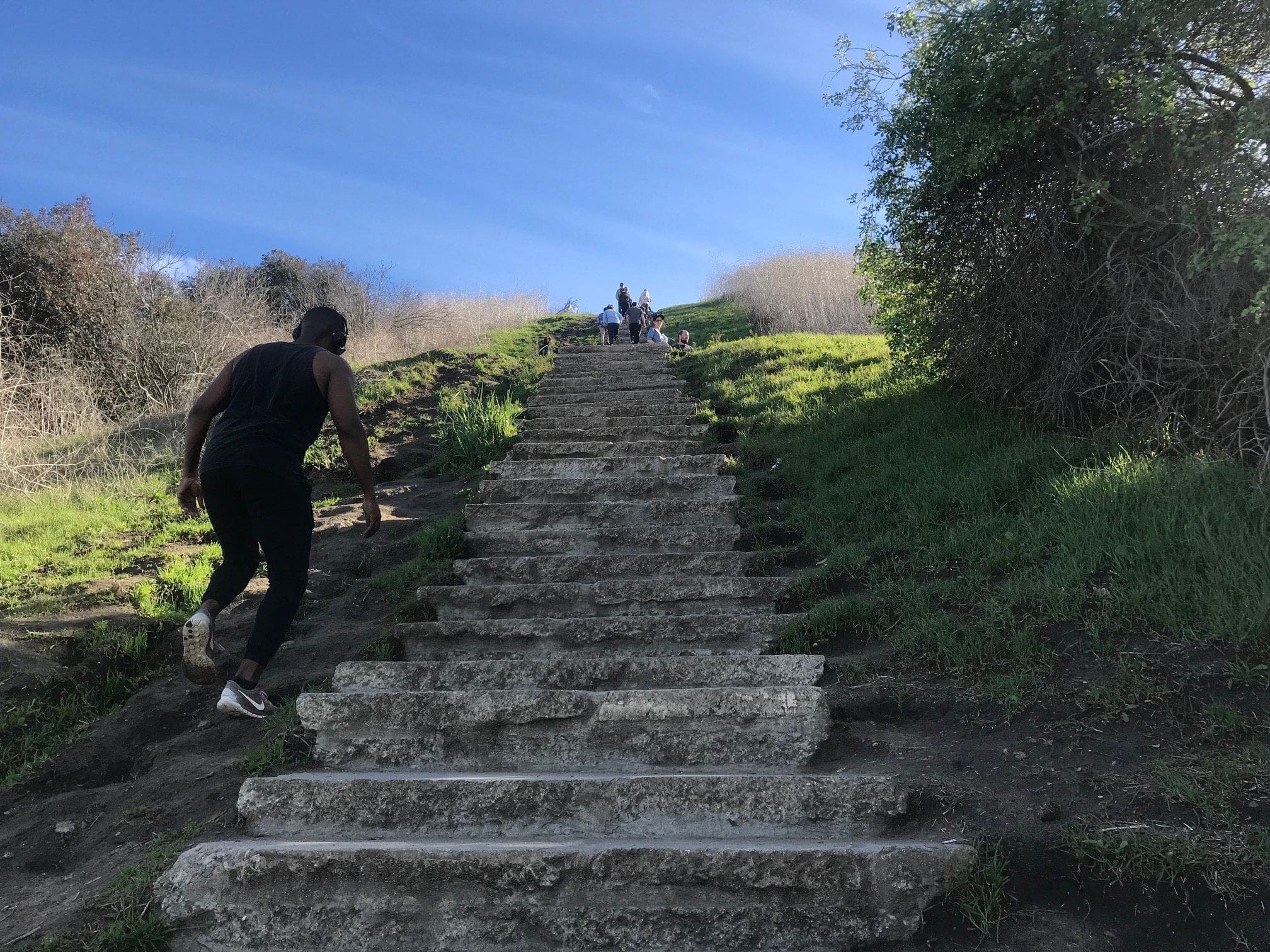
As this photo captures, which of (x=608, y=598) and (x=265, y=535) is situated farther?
(x=608, y=598)

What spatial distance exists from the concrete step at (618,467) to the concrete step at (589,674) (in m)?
3.10

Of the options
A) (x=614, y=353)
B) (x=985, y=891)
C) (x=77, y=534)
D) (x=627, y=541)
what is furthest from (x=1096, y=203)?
(x=614, y=353)

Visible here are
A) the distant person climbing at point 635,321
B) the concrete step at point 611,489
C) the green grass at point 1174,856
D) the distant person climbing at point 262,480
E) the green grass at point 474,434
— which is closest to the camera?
the green grass at point 1174,856

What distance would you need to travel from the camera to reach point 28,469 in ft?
26.9

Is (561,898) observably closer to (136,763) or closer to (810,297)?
(136,763)

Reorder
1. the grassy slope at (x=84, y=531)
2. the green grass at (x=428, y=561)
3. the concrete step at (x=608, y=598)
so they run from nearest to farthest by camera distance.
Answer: the concrete step at (x=608, y=598) → the green grass at (x=428, y=561) → the grassy slope at (x=84, y=531)

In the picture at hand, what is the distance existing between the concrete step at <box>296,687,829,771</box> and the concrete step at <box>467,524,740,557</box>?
2.16 metres

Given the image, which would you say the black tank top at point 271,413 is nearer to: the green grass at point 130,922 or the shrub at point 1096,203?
the green grass at point 130,922

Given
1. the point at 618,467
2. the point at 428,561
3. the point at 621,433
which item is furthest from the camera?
the point at 621,433

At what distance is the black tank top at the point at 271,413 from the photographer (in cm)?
375

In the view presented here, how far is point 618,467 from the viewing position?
7.19 metres

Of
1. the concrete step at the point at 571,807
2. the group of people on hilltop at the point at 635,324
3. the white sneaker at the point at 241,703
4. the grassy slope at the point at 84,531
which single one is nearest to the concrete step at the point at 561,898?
the concrete step at the point at 571,807

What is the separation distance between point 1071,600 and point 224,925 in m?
3.74

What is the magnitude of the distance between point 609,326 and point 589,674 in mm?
13495
